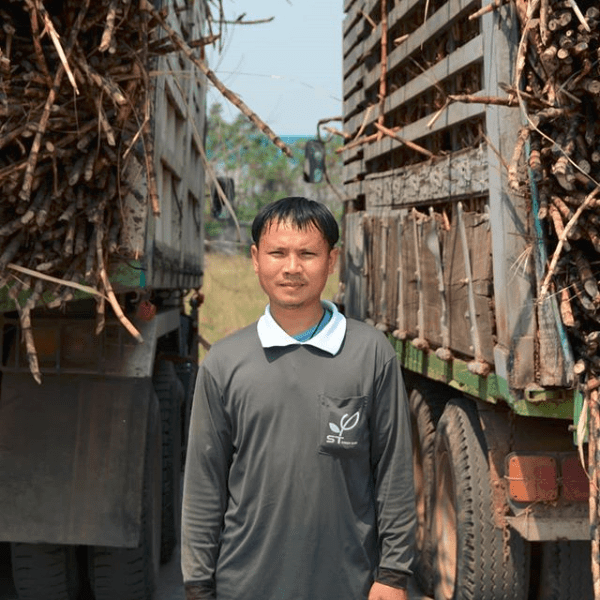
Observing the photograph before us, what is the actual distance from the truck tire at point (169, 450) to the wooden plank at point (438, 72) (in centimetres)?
218

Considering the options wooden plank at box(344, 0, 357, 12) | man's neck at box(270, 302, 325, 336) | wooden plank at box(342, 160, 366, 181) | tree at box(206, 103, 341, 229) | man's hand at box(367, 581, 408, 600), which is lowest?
man's hand at box(367, 581, 408, 600)

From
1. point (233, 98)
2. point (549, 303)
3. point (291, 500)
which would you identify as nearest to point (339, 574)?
point (291, 500)

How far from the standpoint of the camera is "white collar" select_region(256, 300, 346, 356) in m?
2.54

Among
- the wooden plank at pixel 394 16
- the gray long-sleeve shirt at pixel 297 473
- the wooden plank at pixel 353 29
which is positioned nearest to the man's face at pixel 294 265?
the gray long-sleeve shirt at pixel 297 473

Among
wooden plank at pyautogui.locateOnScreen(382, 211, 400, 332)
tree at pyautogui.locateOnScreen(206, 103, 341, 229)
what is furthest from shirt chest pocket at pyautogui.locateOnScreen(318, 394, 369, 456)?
tree at pyautogui.locateOnScreen(206, 103, 341, 229)

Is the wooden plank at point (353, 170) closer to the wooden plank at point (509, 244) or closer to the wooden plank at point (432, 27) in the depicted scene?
the wooden plank at point (432, 27)

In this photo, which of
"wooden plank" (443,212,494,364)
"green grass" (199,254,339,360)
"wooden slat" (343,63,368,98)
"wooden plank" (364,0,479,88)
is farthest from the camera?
"green grass" (199,254,339,360)

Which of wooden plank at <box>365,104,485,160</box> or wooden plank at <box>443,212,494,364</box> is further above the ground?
wooden plank at <box>365,104,485,160</box>

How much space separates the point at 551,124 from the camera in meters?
3.51

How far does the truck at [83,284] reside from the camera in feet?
12.9

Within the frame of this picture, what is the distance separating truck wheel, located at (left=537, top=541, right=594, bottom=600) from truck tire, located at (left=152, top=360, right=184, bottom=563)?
8.36ft

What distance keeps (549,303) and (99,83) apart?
5.93 feet

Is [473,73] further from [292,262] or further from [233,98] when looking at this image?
[292,262]

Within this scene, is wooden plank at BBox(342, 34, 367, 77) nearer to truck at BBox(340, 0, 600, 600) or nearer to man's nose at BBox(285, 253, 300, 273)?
truck at BBox(340, 0, 600, 600)
